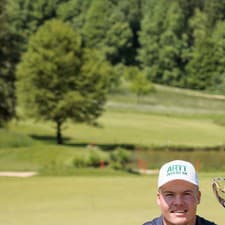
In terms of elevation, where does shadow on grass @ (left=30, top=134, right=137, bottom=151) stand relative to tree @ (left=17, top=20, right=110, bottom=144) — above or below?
below

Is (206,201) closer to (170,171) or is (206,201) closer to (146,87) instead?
(170,171)

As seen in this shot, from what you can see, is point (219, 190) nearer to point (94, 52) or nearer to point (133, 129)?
point (94, 52)

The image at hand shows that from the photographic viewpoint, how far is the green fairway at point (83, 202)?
877cm

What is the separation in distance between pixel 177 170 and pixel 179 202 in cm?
15

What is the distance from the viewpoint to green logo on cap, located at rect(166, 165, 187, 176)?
2691 millimetres

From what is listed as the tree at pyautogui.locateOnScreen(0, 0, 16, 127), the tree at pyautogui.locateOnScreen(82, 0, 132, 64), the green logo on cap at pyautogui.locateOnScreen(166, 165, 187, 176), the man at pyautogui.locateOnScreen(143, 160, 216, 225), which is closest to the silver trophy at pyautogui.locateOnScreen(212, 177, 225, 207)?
the man at pyautogui.locateOnScreen(143, 160, 216, 225)

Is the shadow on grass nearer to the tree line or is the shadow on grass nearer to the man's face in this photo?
the tree line

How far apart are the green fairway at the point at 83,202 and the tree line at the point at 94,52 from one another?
12118 millimetres

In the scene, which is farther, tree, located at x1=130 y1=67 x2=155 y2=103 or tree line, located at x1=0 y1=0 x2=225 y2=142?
tree, located at x1=130 y1=67 x2=155 y2=103

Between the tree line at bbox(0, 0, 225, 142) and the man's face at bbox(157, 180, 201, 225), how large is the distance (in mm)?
20640

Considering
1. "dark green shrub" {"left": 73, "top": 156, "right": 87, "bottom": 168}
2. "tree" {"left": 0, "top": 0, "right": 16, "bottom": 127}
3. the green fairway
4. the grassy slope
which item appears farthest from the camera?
"tree" {"left": 0, "top": 0, "right": 16, "bottom": 127}

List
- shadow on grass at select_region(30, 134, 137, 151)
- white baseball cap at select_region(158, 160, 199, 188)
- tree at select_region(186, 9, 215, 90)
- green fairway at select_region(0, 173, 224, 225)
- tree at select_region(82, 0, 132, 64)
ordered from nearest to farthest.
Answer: white baseball cap at select_region(158, 160, 199, 188), green fairway at select_region(0, 173, 224, 225), tree at select_region(186, 9, 215, 90), shadow on grass at select_region(30, 134, 137, 151), tree at select_region(82, 0, 132, 64)

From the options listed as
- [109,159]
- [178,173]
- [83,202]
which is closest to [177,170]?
[178,173]

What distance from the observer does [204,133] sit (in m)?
47.1
